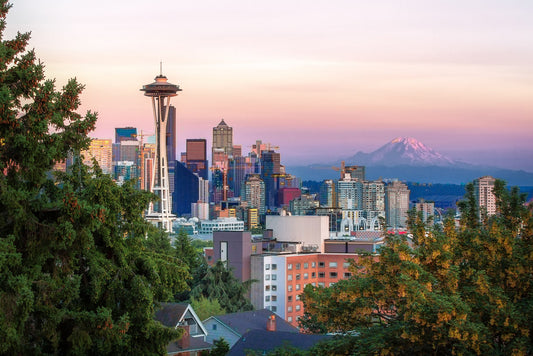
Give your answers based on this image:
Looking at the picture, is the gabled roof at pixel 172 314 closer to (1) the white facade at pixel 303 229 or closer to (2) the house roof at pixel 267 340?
(2) the house roof at pixel 267 340

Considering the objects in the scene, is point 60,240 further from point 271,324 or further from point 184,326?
point 271,324

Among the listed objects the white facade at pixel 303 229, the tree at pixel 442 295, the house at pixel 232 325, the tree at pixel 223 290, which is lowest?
the house at pixel 232 325

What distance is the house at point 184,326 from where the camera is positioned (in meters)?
42.2

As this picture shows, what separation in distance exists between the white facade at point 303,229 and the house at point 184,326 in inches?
2730

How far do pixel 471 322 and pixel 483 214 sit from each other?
760 centimetres

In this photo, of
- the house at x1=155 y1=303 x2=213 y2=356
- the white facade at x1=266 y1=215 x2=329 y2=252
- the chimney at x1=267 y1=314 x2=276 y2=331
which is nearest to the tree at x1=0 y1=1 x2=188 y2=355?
the house at x1=155 y1=303 x2=213 y2=356

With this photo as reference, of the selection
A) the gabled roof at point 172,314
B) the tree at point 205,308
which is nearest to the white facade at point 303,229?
the tree at point 205,308

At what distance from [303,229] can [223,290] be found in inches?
1671

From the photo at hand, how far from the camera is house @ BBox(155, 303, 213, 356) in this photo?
42188mm

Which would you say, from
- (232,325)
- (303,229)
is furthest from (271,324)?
(303,229)

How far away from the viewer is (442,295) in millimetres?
22188

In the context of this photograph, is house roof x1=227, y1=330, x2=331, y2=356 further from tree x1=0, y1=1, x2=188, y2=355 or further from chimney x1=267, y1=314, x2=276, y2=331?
tree x1=0, y1=1, x2=188, y2=355

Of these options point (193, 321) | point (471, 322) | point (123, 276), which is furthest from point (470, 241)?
point (193, 321)

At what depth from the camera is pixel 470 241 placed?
83.0 ft
